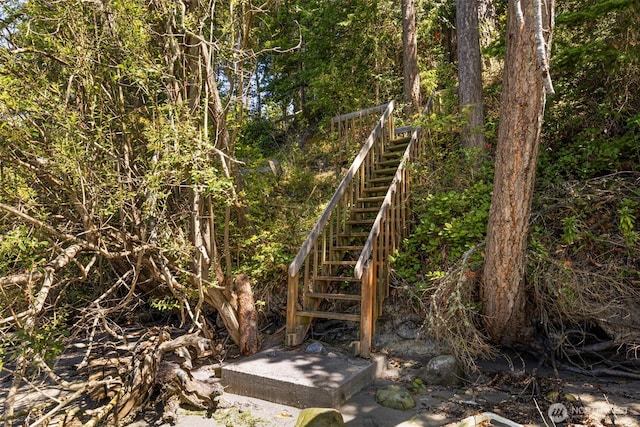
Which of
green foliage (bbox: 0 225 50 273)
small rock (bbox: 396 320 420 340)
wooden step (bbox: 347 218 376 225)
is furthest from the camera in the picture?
wooden step (bbox: 347 218 376 225)

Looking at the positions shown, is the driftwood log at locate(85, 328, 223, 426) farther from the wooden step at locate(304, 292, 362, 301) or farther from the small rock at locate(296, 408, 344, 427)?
the wooden step at locate(304, 292, 362, 301)

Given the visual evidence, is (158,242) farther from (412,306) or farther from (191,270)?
(412,306)

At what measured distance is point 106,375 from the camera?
15.6 ft

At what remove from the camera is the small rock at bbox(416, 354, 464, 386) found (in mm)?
4402

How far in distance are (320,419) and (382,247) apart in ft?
8.41

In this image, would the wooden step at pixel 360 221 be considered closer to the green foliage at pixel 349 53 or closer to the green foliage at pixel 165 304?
the green foliage at pixel 165 304

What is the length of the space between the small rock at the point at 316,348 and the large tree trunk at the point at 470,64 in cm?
409

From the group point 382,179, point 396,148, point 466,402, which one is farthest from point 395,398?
point 396,148

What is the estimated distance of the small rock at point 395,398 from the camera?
3.94 metres

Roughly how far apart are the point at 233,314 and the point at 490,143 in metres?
4.90

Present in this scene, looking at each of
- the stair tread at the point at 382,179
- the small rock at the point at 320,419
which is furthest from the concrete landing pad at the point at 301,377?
the stair tread at the point at 382,179

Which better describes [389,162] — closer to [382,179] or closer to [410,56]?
[382,179]

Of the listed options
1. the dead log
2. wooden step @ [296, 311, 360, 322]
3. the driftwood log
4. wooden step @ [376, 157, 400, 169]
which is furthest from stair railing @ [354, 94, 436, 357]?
the driftwood log

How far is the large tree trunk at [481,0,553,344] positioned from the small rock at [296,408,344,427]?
7.28 ft
